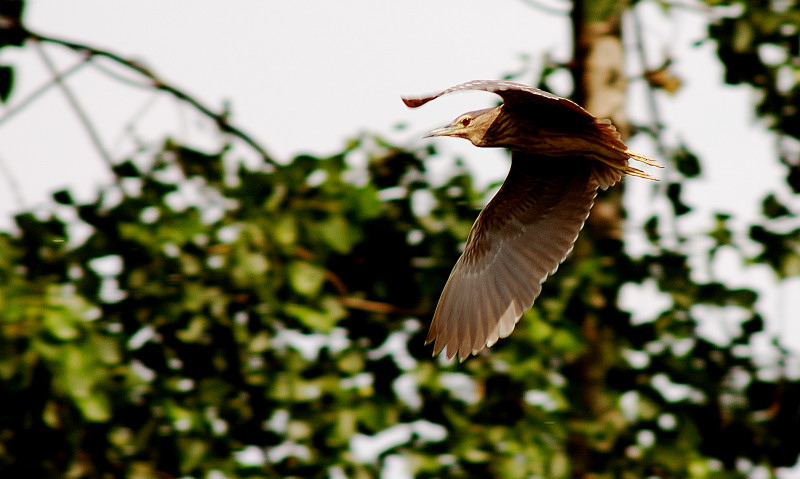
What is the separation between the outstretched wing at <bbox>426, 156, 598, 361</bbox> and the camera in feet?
15.0

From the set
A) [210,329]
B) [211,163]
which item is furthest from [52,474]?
[211,163]

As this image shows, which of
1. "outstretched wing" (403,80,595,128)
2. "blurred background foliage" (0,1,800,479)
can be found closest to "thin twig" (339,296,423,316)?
"blurred background foliage" (0,1,800,479)

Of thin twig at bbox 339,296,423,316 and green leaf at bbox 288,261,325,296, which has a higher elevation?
green leaf at bbox 288,261,325,296

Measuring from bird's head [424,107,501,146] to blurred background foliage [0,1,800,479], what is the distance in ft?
2.28

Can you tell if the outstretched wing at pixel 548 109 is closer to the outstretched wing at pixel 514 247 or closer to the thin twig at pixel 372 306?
the outstretched wing at pixel 514 247

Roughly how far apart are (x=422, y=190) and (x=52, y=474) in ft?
6.20

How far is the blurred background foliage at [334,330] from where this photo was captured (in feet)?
16.6

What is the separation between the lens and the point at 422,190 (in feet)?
17.9

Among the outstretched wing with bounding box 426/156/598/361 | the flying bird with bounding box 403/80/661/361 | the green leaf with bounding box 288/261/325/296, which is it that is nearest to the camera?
the flying bird with bounding box 403/80/661/361

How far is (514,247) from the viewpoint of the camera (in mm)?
4859

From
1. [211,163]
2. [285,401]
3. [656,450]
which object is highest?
[211,163]

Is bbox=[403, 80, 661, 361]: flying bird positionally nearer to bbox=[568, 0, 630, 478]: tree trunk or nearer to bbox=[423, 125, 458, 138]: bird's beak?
bbox=[423, 125, 458, 138]: bird's beak

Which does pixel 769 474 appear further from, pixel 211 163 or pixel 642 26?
pixel 211 163

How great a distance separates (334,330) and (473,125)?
1174 millimetres
